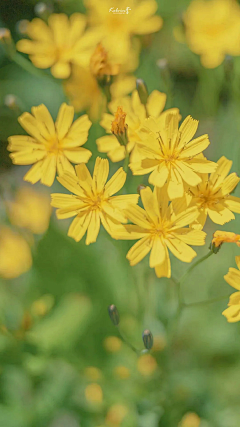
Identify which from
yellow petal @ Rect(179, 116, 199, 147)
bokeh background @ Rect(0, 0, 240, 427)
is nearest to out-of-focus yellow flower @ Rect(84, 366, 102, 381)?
bokeh background @ Rect(0, 0, 240, 427)

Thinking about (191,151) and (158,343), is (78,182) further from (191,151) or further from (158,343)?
(158,343)

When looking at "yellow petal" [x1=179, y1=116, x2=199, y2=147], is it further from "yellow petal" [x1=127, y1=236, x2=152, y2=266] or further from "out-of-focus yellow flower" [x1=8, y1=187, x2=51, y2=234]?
"out-of-focus yellow flower" [x1=8, y1=187, x2=51, y2=234]

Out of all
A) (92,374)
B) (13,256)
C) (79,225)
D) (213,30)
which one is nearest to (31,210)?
(13,256)

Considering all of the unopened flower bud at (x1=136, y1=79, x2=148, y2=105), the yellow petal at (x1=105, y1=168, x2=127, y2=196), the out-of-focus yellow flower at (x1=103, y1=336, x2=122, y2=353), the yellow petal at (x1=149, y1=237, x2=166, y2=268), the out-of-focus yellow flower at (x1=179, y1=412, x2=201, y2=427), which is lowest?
the out-of-focus yellow flower at (x1=179, y1=412, x2=201, y2=427)

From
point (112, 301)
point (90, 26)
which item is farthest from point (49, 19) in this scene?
point (112, 301)

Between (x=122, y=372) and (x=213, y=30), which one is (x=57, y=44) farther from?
(x=122, y=372)
